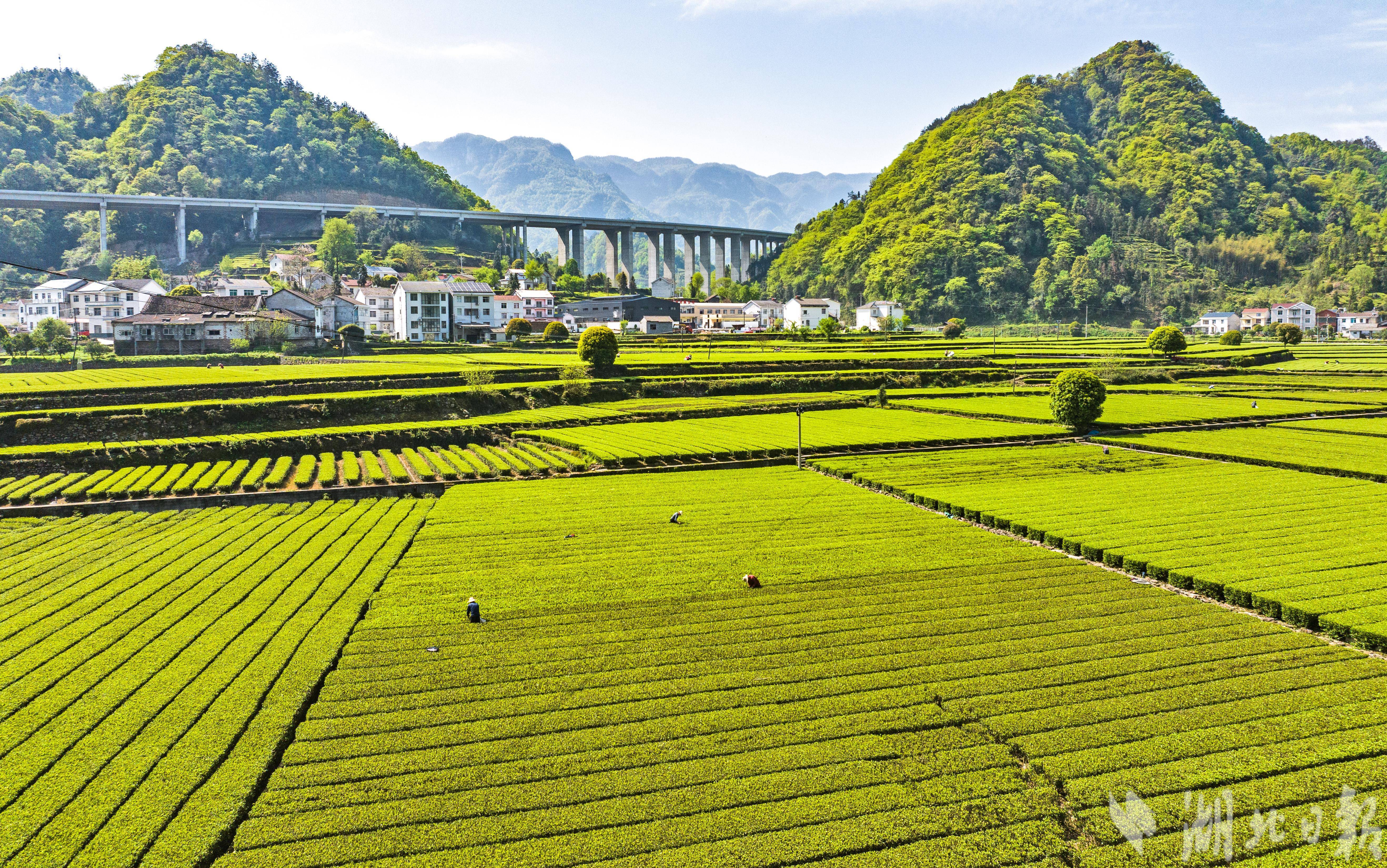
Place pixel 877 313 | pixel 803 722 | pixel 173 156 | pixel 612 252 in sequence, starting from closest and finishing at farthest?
1. pixel 803 722
2. pixel 877 313
3. pixel 173 156
4. pixel 612 252

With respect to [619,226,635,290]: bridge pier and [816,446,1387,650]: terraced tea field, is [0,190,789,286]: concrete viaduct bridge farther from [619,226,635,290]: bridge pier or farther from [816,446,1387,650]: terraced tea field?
[816,446,1387,650]: terraced tea field

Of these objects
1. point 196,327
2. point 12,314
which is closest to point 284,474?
point 196,327

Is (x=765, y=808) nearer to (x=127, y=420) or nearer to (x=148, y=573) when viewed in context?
(x=148, y=573)

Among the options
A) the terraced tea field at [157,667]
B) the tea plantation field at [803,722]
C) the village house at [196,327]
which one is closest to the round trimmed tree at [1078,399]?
the tea plantation field at [803,722]

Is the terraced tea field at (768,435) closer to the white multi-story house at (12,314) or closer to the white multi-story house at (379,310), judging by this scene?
the white multi-story house at (379,310)

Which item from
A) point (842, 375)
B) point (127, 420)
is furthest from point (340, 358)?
point (842, 375)

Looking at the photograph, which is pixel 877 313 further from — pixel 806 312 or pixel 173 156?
pixel 173 156
